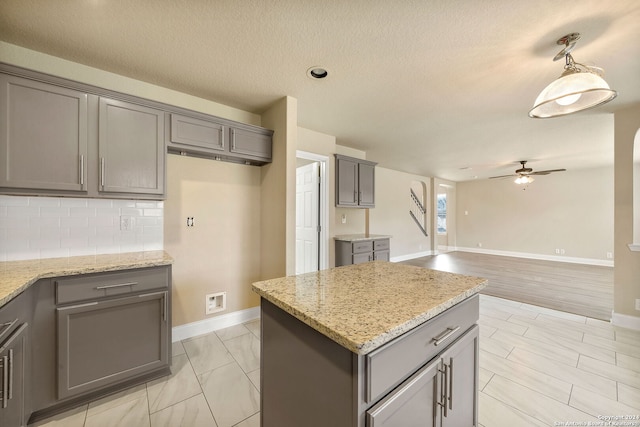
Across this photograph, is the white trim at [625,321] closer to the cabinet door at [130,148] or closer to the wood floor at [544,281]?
the wood floor at [544,281]

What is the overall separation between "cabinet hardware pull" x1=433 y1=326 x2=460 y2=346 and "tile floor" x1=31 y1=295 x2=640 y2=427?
100cm

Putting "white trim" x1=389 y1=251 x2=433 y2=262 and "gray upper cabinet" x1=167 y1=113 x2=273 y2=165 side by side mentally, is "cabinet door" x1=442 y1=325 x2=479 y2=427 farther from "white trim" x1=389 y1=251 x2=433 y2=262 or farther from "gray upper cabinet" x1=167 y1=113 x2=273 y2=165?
"white trim" x1=389 y1=251 x2=433 y2=262

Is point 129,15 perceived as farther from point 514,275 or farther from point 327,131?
point 514,275

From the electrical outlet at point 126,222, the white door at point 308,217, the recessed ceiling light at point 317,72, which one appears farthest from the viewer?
the white door at point 308,217

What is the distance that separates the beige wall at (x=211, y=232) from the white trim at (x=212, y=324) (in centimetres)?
5

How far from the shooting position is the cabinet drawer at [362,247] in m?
3.79

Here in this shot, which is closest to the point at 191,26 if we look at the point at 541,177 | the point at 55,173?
the point at 55,173

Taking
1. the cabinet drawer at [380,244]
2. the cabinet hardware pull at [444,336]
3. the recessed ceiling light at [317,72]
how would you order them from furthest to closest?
the cabinet drawer at [380,244], the recessed ceiling light at [317,72], the cabinet hardware pull at [444,336]

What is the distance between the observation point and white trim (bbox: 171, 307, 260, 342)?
8.35ft

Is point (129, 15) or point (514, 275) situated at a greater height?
point (129, 15)

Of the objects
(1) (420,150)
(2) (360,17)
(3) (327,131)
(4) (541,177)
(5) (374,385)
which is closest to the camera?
(5) (374,385)

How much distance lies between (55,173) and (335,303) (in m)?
2.20

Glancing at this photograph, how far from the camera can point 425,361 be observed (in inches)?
39.3

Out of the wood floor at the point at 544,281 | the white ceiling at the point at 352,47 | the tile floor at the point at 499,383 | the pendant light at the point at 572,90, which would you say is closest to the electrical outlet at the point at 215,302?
the tile floor at the point at 499,383
